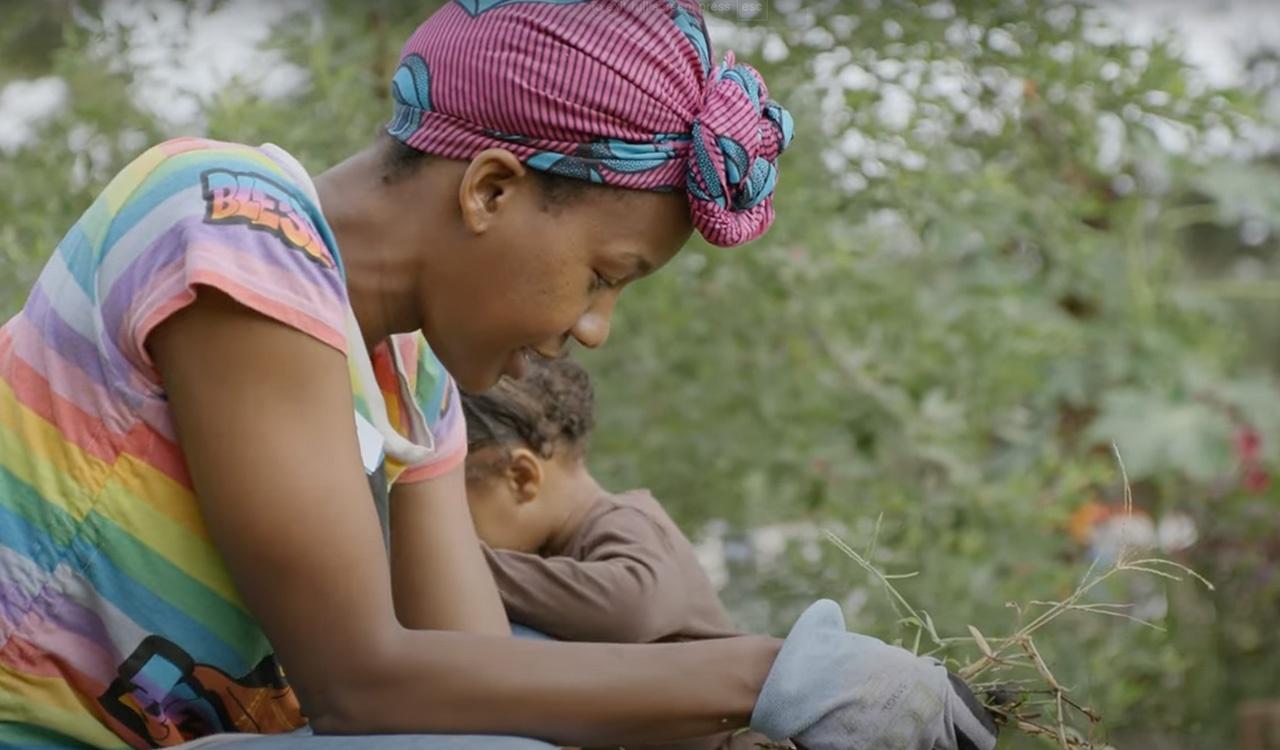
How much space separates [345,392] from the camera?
183 centimetres

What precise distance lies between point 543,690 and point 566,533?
3.71 feet

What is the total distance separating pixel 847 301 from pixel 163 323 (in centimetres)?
219

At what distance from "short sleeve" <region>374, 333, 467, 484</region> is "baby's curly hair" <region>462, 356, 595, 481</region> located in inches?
23.1

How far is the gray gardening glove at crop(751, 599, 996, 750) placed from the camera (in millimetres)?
1894

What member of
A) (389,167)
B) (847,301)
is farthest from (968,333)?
(389,167)

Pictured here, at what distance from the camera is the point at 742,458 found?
369 cm

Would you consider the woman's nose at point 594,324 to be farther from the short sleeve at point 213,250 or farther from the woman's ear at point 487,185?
the short sleeve at point 213,250

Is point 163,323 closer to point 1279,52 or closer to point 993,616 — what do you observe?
point 993,616

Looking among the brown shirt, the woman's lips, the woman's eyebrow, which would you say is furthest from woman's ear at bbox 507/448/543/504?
the woman's eyebrow

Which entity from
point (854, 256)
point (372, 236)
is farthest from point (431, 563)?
point (854, 256)

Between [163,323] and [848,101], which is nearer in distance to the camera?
[163,323]

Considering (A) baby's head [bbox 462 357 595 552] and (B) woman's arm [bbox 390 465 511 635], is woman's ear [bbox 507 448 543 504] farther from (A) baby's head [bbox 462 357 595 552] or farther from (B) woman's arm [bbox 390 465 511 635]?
(B) woman's arm [bbox 390 465 511 635]

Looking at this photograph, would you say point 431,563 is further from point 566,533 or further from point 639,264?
point 566,533

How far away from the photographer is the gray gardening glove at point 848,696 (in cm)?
189
